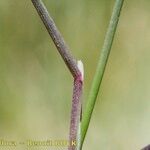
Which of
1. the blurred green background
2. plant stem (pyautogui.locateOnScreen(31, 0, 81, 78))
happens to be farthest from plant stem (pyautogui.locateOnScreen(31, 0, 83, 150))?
the blurred green background

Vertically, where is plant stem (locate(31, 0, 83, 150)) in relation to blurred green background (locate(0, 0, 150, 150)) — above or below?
above

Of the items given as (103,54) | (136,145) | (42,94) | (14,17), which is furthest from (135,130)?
(103,54)

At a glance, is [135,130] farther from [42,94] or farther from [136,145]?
[42,94]

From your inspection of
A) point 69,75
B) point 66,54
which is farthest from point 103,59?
point 69,75

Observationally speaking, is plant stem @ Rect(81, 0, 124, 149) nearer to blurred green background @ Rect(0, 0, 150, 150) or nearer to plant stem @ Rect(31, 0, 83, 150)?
plant stem @ Rect(31, 0, 83, 150)

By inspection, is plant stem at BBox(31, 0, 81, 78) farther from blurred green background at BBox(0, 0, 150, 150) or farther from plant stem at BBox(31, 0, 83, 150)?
blurred green background at BBox(0, 0, 150, 150)

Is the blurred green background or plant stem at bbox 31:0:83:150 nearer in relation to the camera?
plant stem at bbox 31:0:83:150

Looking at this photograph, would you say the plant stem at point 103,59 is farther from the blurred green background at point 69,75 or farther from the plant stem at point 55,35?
the blurred green background at point 69,75

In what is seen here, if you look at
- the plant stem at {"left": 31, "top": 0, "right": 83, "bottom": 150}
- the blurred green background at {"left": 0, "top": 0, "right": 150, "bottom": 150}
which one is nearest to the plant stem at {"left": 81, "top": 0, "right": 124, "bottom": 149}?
the plant stem at {"left": 31, "top": 0, "right": 83, "bottom": 150}
